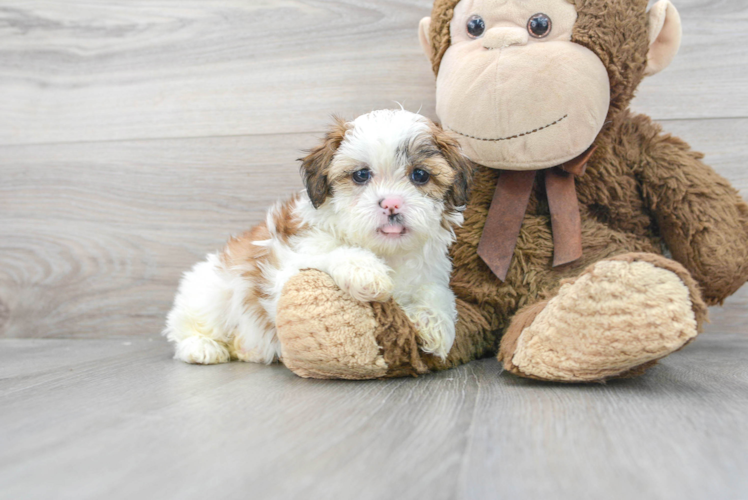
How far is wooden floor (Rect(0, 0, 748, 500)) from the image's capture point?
0.72 meters

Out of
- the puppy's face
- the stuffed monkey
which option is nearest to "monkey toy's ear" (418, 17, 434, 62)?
the stuffed monkey

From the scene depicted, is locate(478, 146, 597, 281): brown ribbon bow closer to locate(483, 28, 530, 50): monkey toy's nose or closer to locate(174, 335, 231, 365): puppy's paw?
locate(483, 28, 530, 50): monkey toy's nose

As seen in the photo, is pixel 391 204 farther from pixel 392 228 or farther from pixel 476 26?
pixel 476 26

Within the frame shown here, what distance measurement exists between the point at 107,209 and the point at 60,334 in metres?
0.47

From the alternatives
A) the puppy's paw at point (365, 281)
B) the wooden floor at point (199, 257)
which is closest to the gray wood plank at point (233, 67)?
the wooden floor at point (199, 257)

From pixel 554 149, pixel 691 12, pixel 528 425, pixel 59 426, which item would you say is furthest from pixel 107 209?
pixel 691 12

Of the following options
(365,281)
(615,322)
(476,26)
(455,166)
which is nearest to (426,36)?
(476,26)

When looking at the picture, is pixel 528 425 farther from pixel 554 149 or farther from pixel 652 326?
pixel 554 149

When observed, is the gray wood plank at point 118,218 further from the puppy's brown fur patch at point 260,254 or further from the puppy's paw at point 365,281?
the puppy's paw at point 365,281

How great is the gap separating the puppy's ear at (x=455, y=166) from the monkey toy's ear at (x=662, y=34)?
51cm

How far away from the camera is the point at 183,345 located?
→ 1472mm

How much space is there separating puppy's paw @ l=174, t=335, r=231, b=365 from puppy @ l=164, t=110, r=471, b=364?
0.15 m

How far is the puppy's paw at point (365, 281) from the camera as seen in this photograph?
1071 mm

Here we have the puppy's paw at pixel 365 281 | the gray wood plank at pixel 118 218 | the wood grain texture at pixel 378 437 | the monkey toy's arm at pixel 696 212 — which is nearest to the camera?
the wood grain texture at pixel 378 437
